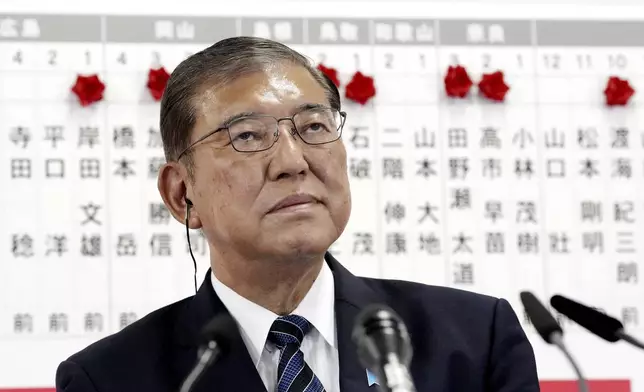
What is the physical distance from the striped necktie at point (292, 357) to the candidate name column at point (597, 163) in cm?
122

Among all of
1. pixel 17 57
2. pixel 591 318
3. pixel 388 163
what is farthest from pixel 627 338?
pixel 17 57

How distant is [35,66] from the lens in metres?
2.67

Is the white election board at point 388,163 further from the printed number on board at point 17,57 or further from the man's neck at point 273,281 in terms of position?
the man's neck at point 273,281

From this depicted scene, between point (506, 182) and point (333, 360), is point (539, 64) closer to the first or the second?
point (506, 182)

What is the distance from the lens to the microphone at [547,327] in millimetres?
1466

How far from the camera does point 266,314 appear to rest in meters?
1.87

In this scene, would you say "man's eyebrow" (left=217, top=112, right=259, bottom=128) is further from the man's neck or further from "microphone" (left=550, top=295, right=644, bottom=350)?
"microphone" (left=550, top=295, right=644, bottom=350)

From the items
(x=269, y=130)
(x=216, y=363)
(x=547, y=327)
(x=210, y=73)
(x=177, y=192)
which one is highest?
(x=210, y=73)

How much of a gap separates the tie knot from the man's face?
0.49ft

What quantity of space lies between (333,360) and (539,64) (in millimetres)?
1426

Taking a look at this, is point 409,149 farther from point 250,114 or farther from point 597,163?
point 250,114

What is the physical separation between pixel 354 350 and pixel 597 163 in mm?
1373

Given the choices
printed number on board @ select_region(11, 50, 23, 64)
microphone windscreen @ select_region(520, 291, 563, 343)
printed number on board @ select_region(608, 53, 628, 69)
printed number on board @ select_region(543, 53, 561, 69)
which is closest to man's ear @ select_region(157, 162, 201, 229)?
microphone windscreen @ select_region(520, 291, 563, 343)

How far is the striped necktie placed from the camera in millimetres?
1753
